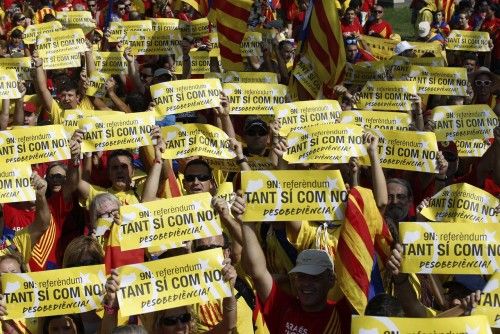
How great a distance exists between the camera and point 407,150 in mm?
8242

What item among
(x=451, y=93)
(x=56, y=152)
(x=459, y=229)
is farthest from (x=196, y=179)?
(x=451, y=93)

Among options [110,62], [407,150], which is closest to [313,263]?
[407,150]

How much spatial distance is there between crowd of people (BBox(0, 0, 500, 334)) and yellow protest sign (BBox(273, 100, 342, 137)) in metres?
0.08

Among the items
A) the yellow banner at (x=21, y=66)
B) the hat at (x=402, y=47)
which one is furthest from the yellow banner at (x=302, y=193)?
the hat at (x=402, y=47)

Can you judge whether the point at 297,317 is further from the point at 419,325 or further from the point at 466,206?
the point at 466,206

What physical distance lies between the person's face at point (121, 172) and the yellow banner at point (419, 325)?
3.36m

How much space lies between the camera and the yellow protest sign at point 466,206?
24.6 feet

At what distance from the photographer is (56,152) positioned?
857cm

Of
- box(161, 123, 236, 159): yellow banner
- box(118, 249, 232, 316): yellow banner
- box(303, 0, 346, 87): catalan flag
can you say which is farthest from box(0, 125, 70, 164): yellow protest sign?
box(303, 0, 346, 87): catalan flag

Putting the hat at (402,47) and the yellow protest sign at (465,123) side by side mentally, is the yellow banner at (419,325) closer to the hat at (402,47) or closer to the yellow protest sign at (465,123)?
the yellow protest sign at (465,123)

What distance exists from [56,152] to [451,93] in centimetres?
389

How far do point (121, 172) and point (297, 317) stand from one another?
262 cm

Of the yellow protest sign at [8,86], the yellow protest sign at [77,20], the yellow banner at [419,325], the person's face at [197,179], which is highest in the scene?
the yellow banner at [419,325]

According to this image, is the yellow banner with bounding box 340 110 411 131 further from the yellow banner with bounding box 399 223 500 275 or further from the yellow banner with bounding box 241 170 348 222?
the yellow banner with bounding box 399 223 500 275
